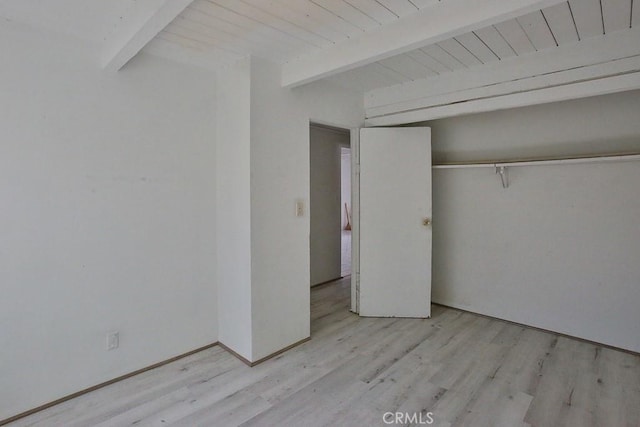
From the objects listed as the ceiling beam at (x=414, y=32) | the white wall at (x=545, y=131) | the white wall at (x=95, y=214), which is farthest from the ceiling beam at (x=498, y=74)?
the white wall at (x=95, y=214)

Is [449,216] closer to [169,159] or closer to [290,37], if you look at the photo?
[290,37]

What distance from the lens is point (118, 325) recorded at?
229 cm

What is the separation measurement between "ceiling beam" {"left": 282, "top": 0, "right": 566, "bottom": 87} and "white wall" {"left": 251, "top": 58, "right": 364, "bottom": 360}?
A: 1.03 feet

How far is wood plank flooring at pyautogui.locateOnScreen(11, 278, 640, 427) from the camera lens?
1.94 metres

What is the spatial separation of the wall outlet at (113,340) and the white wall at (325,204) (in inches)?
103

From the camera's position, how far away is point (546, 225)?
305 cm

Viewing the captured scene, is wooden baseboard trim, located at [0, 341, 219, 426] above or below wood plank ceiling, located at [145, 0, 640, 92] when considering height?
below

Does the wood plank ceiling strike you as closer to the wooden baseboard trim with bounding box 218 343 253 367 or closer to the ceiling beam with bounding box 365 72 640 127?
the ceiling beam with bounding box 365 72 640 127

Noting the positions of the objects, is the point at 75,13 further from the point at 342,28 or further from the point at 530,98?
the point at 530,98

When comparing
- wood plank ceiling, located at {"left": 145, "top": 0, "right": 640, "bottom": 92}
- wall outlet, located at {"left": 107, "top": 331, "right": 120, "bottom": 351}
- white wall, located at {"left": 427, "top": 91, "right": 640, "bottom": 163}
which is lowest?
wall outlet, located at {"left": 107, "top": 331, "right": 120, "bottom": 351}

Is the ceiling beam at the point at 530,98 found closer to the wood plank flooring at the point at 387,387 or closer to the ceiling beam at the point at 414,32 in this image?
the ceiling beam at the point at 414,32

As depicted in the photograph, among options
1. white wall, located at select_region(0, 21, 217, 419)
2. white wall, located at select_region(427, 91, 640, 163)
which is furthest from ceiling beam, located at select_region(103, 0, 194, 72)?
white wall, located at select_region(427, 91, 640, 163)

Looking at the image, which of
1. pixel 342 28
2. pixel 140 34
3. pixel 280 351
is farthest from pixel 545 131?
pixel 140 34

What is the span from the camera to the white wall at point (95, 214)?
6.22 feet
